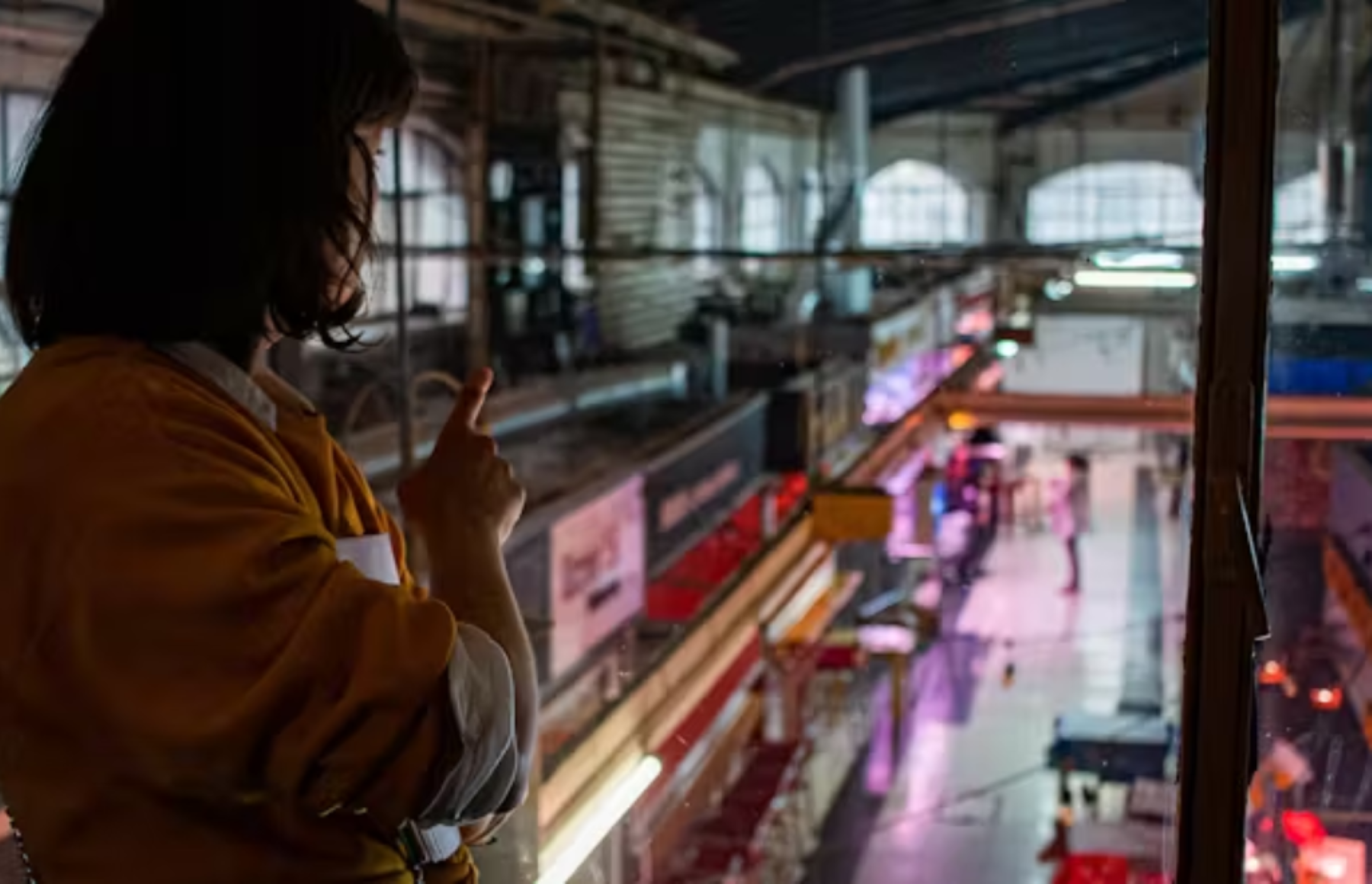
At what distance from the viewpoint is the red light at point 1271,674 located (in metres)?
1.38

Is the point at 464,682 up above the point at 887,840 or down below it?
above

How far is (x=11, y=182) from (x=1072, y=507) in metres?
12.9

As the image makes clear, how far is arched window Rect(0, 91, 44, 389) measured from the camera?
1019 millimetres

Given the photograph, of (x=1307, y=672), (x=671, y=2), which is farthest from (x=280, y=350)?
(x=671, y=2)

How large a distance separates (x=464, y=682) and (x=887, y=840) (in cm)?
699

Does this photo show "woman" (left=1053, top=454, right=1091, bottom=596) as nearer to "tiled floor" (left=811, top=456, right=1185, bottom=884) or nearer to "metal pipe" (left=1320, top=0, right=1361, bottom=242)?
"tiled floor" (left=811, top=456, right=1185, bottom=884)

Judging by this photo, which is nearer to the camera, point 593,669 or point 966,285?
point 593,669

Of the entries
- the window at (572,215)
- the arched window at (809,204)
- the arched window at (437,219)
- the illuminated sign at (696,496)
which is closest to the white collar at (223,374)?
the illuminated sign at (696,496)

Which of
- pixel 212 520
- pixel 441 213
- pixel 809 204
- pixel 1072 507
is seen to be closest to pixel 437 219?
pixel 441 213

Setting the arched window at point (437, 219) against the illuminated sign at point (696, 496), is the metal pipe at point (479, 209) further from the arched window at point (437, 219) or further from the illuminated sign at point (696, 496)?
the illuminated sign at point (696, 496)

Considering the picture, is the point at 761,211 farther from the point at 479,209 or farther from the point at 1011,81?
the point at 1011,81

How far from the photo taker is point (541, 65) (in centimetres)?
870

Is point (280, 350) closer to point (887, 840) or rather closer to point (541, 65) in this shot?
point (887, 840)

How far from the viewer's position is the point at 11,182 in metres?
1.04
